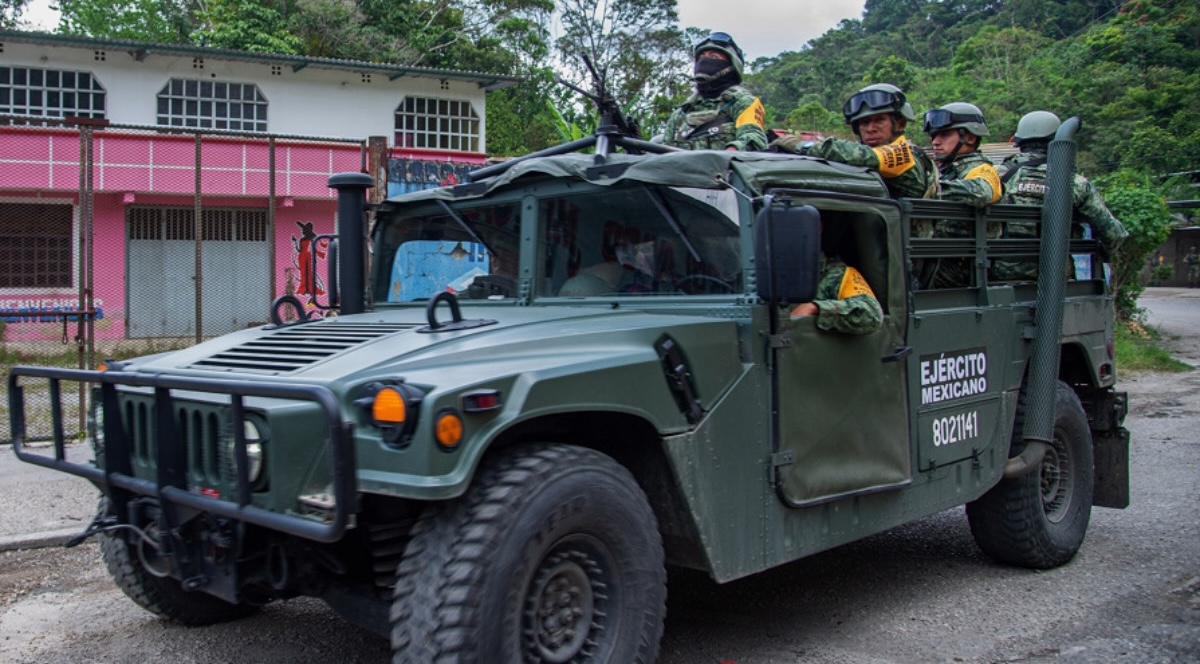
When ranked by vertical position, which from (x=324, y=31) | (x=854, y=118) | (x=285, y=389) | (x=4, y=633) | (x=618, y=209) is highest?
(x=324, y=31)

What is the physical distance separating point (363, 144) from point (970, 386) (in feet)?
19.9

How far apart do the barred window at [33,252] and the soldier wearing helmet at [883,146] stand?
1143cm

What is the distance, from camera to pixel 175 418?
11.1 ft

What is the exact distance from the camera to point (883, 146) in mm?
4855

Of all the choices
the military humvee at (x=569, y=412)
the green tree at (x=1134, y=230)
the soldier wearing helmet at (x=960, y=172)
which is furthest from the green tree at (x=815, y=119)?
the military humvee at (x=569, y=412)

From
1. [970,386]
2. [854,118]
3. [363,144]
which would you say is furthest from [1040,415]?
[363,144]

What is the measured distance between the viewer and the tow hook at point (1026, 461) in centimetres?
524

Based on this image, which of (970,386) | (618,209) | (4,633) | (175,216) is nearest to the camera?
(618,209)

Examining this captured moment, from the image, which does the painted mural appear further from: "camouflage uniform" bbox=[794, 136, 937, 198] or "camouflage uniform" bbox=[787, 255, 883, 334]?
"camouflage uniform" bbox=[787, 255, 883, 334]

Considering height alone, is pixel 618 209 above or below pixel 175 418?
above

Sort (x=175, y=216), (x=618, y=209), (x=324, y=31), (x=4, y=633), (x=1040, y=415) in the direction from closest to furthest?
(x=618, y=209) → (x=4, y=633) → (x=1040, y=415) → (x=175, y=216) → (x=324, y=31)

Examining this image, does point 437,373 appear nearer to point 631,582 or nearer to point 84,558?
point 631,582

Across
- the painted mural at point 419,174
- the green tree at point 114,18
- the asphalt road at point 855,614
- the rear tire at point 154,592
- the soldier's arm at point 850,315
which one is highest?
the green tree at point 114,18

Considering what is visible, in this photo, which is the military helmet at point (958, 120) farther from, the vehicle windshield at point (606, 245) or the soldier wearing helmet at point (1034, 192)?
the vehicle windshield at point (606, 245)
